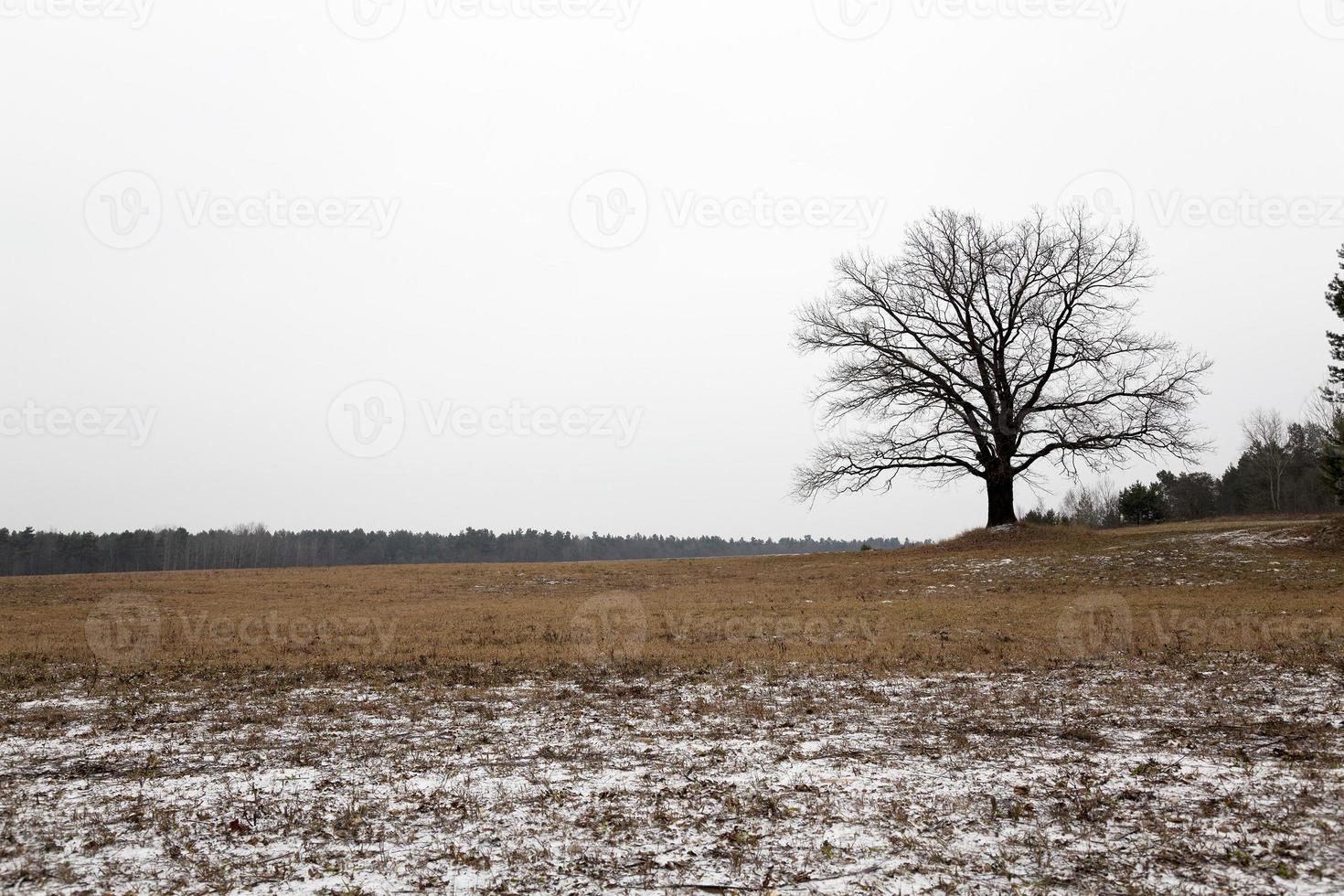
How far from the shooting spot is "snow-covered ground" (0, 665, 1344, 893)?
15.2 feet

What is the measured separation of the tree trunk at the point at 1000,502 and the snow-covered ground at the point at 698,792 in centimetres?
2299

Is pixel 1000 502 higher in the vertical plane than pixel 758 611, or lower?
higher

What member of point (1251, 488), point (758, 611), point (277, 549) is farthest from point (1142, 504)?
point (277, 549)

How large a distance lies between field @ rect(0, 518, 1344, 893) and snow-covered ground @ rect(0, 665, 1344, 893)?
0.10 ft

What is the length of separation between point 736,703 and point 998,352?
26.9 m

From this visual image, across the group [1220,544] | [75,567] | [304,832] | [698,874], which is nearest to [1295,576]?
[1220,544]

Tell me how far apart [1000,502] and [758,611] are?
56.7 feet

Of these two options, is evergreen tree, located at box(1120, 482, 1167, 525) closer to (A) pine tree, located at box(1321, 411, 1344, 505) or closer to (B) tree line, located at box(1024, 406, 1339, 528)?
(B) tree line, located at box(1024, 406, 1339, 528)

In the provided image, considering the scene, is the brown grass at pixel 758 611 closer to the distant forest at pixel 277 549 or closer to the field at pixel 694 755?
the field at pixel 694 755

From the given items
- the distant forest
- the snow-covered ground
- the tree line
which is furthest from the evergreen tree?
the snow-covered ground

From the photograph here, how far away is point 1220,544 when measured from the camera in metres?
25.3

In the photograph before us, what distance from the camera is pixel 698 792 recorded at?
238 inches

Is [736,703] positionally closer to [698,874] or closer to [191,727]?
[698,874]

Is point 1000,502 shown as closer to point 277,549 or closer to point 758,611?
point 758,611
